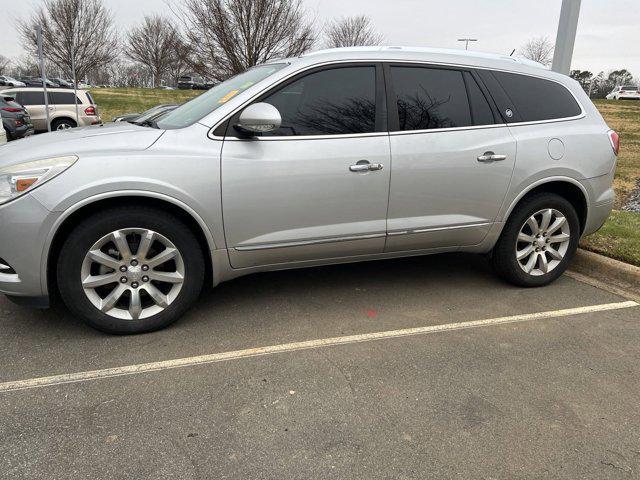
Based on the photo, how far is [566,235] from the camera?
418cm

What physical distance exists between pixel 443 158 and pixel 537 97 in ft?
3.64

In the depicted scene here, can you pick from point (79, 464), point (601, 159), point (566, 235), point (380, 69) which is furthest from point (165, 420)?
point (601, 159)

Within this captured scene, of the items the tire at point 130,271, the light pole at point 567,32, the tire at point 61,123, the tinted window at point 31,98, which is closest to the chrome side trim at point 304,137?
the tire at point 130,271

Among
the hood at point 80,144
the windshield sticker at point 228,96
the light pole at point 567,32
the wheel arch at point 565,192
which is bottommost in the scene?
the wheel arch at point 565,192

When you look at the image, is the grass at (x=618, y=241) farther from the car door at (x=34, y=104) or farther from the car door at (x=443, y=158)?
the car door at (x=34, y=104)

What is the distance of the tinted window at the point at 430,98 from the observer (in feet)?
11.9

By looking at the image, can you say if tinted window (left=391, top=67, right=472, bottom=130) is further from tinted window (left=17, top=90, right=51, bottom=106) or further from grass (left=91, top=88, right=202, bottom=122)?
grass (left=91, top=88, right=202, bottom=122)

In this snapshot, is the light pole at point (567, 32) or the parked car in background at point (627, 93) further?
the parked car in background at point (627, 93)

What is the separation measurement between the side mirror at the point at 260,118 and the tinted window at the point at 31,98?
16.4 meters

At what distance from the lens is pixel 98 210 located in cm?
305

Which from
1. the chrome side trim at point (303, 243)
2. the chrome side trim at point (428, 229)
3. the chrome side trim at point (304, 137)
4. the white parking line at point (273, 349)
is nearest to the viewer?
the white parking line at point (273, 349)

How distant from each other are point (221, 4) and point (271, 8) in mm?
1357

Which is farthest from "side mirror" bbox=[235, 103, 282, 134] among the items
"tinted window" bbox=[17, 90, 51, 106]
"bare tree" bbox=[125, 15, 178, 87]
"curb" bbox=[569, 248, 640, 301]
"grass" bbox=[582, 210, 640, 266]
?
"bare tree" bbox=[125, 15, 178, 87]

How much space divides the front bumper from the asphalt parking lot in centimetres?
42
